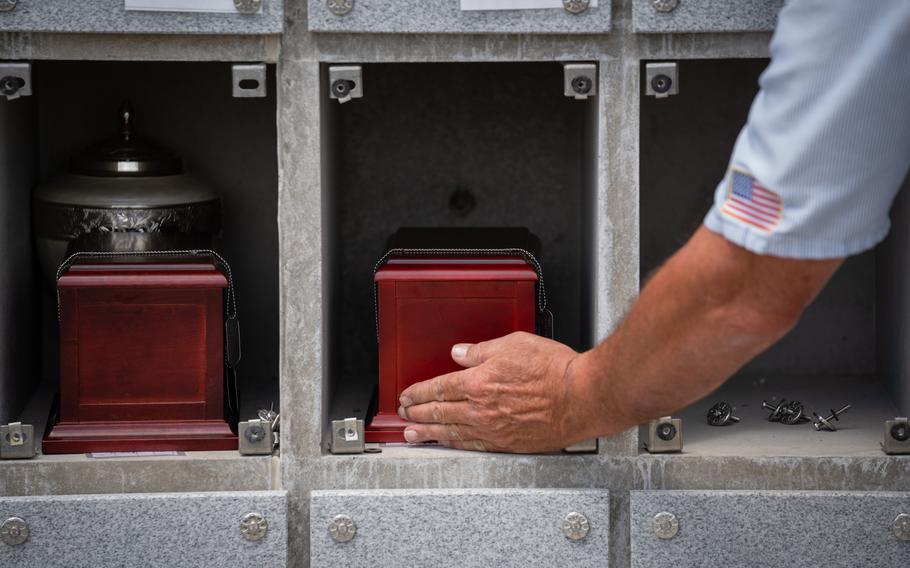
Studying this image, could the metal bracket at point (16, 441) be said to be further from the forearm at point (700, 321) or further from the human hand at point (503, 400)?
the forearm at point (700, 321)

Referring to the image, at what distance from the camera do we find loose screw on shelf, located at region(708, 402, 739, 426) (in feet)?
5.55

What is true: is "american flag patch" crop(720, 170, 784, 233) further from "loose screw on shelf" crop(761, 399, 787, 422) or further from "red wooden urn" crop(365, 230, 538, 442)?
"loose screw on shelf" crop(761, 399, 787, 422)

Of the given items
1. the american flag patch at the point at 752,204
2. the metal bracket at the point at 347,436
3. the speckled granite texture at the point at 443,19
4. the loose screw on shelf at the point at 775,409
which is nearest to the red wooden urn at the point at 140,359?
the metal bracket at the point at 347,436

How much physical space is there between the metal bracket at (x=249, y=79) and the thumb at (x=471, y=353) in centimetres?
41

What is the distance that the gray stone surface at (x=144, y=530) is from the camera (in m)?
1.51

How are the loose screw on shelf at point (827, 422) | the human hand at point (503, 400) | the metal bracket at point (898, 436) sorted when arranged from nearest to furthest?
1. the human hand at point (503, 400)
2. the metal bracket at point (898, 436)
3. the loose screw on shelf at point (827, 422)

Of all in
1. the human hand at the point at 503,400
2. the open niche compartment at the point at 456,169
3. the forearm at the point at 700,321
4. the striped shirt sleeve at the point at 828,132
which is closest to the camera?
Result: the striped shirt sleeve at the point at 828,132

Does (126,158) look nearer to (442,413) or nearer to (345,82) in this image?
(345,82)

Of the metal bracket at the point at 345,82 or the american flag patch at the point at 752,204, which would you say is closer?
the american flag patch at the point at 752,204

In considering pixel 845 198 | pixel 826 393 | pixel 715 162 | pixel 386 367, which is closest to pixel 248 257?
pixel 386 367

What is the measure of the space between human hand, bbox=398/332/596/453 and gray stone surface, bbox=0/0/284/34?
48 cm

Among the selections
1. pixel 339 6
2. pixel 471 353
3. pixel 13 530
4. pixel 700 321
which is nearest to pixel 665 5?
pixel 339 6

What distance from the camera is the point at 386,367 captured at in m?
1.61

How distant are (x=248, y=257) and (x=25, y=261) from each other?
1.22ft
